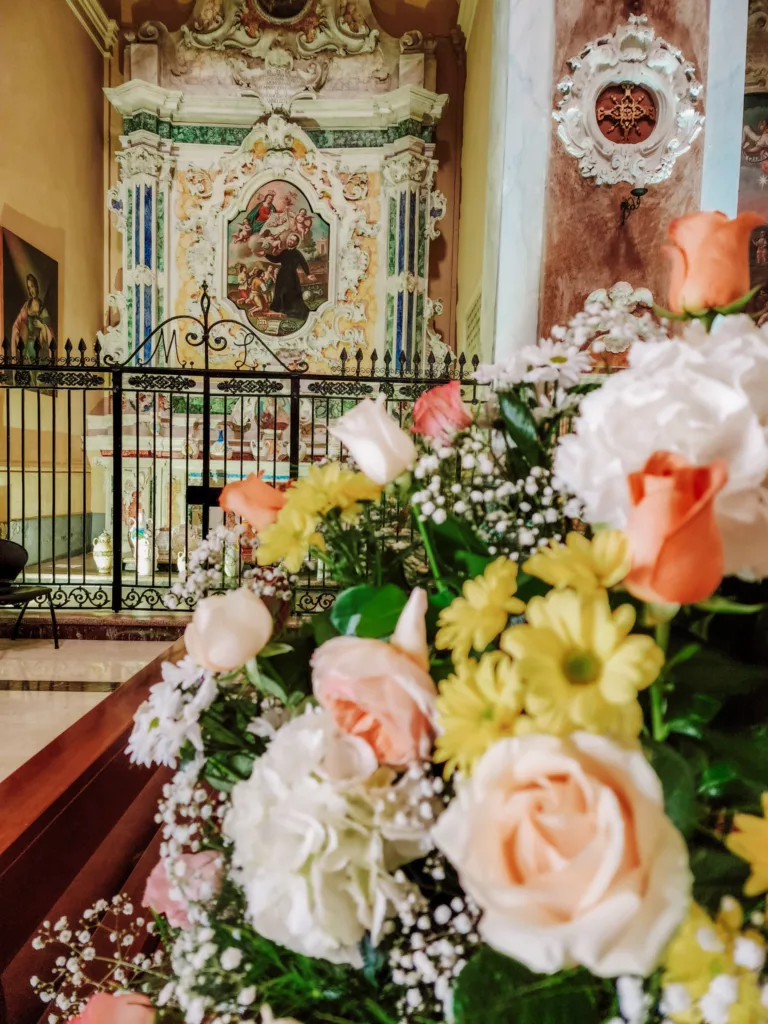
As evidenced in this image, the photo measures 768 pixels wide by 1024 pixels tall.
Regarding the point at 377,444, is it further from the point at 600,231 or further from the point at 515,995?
the point at 600,231

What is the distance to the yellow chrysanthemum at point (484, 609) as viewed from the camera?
41 centimetres

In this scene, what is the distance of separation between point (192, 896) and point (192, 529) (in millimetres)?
6376

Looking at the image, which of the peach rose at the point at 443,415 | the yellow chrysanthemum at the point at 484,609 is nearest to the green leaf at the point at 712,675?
the yellow chrysanthemum at the point at 484,609

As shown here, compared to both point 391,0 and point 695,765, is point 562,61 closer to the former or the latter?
point 695,765

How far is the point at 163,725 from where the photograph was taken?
0.49m

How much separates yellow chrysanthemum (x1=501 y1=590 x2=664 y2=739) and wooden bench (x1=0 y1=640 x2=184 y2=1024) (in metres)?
0.72

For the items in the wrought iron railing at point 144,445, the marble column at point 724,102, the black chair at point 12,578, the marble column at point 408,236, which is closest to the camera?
the marble column at point 724,102

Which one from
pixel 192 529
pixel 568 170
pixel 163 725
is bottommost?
pixel 192 529

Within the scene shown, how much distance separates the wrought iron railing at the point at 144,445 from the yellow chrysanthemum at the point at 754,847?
4441mm

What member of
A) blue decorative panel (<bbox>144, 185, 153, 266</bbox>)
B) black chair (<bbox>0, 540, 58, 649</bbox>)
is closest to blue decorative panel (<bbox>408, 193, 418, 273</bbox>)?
blue decorative panel (<bbox>144, 185, 153, 266</bbox>)

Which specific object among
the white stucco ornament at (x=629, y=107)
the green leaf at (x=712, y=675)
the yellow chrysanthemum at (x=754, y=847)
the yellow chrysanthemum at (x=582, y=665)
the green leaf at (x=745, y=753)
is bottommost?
the yellow chrysanthemum at (x=754, y=847)

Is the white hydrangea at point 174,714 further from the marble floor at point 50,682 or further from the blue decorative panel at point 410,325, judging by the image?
the blue decorative panel at point 410,325

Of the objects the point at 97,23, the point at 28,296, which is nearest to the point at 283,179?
the point at 97,23

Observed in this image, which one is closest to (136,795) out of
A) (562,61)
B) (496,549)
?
(496,549)
